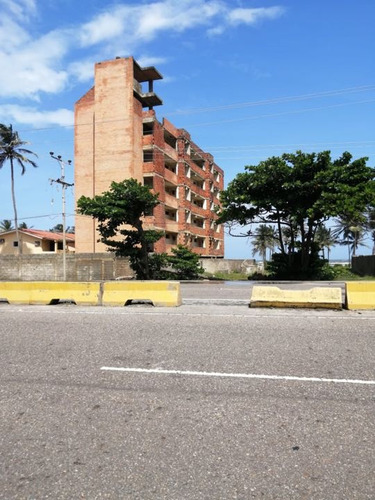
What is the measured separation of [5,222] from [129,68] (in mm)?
38404

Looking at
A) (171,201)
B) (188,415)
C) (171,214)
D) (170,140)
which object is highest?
(170,140)

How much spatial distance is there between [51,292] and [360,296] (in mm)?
8663

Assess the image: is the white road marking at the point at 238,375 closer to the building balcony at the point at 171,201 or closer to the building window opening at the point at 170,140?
the building balcony at the point at 171,201

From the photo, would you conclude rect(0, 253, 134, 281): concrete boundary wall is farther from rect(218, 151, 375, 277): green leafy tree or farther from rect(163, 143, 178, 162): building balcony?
rect(163, 143, 178, 162): building balcony

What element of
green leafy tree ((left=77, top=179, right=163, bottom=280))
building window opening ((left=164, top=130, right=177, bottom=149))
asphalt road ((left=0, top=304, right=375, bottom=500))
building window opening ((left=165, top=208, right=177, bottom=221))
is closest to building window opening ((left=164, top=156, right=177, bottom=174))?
building window opening ((left=164, top=130, right=177, bottom=149))

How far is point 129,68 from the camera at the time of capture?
39.9 metres

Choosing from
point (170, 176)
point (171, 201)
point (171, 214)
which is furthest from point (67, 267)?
point (171, 214)

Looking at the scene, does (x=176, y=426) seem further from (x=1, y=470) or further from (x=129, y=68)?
(x=129, y=68)

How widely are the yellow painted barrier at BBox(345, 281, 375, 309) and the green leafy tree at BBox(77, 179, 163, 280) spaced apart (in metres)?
17.2

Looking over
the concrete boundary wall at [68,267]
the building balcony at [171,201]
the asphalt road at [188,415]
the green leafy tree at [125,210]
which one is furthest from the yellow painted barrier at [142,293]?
the building balcony at [171,201]

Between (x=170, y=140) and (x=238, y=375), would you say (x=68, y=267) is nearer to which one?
(x=170, y=140)

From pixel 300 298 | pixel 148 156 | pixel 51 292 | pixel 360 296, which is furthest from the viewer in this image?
pixel 148 156

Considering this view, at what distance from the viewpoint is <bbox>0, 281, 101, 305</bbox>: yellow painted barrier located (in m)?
11.9

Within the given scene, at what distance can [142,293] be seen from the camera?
38.4 ft
